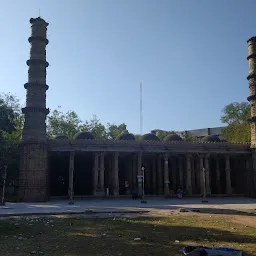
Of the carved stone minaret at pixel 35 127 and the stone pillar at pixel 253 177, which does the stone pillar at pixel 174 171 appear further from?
the carved stone minaret at pixel 35 127

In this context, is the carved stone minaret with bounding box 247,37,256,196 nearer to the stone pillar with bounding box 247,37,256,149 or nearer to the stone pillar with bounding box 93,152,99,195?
the stone pillar with bounding box 247,37,256,149

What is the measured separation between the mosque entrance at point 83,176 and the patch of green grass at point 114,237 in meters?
25.7

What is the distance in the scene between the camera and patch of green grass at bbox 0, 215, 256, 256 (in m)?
9.53

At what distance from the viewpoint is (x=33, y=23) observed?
120 ft

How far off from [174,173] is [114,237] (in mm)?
29613

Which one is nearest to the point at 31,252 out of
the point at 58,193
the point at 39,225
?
the point at 39,225

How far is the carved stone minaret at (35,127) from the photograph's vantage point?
32.0 meters

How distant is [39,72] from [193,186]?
2189 centimetres

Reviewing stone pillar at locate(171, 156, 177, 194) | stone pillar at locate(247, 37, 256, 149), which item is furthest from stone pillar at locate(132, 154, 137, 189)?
stone pillar at locate(247, 37, 256, 149)

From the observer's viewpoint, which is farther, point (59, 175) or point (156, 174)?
point (156, 174)

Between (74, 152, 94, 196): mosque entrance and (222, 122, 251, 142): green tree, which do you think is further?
(222, 122, 251, 142): green tree

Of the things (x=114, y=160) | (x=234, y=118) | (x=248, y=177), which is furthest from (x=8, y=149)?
(x=234, y=118)

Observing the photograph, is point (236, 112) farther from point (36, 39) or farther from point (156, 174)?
point (36, 39)

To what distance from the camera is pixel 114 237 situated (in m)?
11.6
